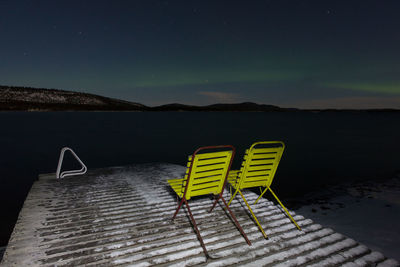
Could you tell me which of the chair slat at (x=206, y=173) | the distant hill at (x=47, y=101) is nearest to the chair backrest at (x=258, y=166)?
the chair slat at (x=206, y=173)

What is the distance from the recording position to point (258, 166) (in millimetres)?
4129

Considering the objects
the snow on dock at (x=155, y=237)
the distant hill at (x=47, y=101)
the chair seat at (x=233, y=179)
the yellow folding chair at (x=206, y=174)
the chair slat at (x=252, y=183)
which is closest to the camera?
the snow on dock at (x=155, y=237)

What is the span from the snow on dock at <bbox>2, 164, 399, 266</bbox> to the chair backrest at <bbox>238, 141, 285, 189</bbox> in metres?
0.79

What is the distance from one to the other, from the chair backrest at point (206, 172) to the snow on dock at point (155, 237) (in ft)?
2.44

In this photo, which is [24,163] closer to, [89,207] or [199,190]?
[89,207]

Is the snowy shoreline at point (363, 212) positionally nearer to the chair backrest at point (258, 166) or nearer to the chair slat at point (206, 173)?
the chair backrest at point (258, 166)

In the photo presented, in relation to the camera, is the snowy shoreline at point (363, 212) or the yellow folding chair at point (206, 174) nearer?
the yellow folding chair at point (206, 174)

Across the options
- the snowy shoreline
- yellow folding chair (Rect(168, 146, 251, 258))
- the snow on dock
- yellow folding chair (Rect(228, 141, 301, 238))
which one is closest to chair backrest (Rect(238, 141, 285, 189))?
yellow folding chair (Rect(228, 141, 301, 238))

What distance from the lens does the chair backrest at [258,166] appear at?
3.98 metres

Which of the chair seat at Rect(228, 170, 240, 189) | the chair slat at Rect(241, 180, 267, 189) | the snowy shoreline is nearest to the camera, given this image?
the chair slat at Rect(241, 180, 267, 189)

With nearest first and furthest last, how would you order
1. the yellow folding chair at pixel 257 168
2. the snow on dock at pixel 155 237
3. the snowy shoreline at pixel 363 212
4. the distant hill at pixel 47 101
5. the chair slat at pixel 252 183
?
the snow on dock at pixel 155 237 → the yellow folding chair at pixel 257 168 → the chair slat at pixel 252 183 → the snowy shoreline at pixel 363 212 → the distant hill at pixel 47 101

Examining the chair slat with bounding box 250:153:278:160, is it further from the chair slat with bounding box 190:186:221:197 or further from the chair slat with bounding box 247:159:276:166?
the chair slat with bounding box 190:186:221:197

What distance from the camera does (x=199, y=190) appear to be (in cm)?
375

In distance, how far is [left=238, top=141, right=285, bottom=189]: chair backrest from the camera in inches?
157
